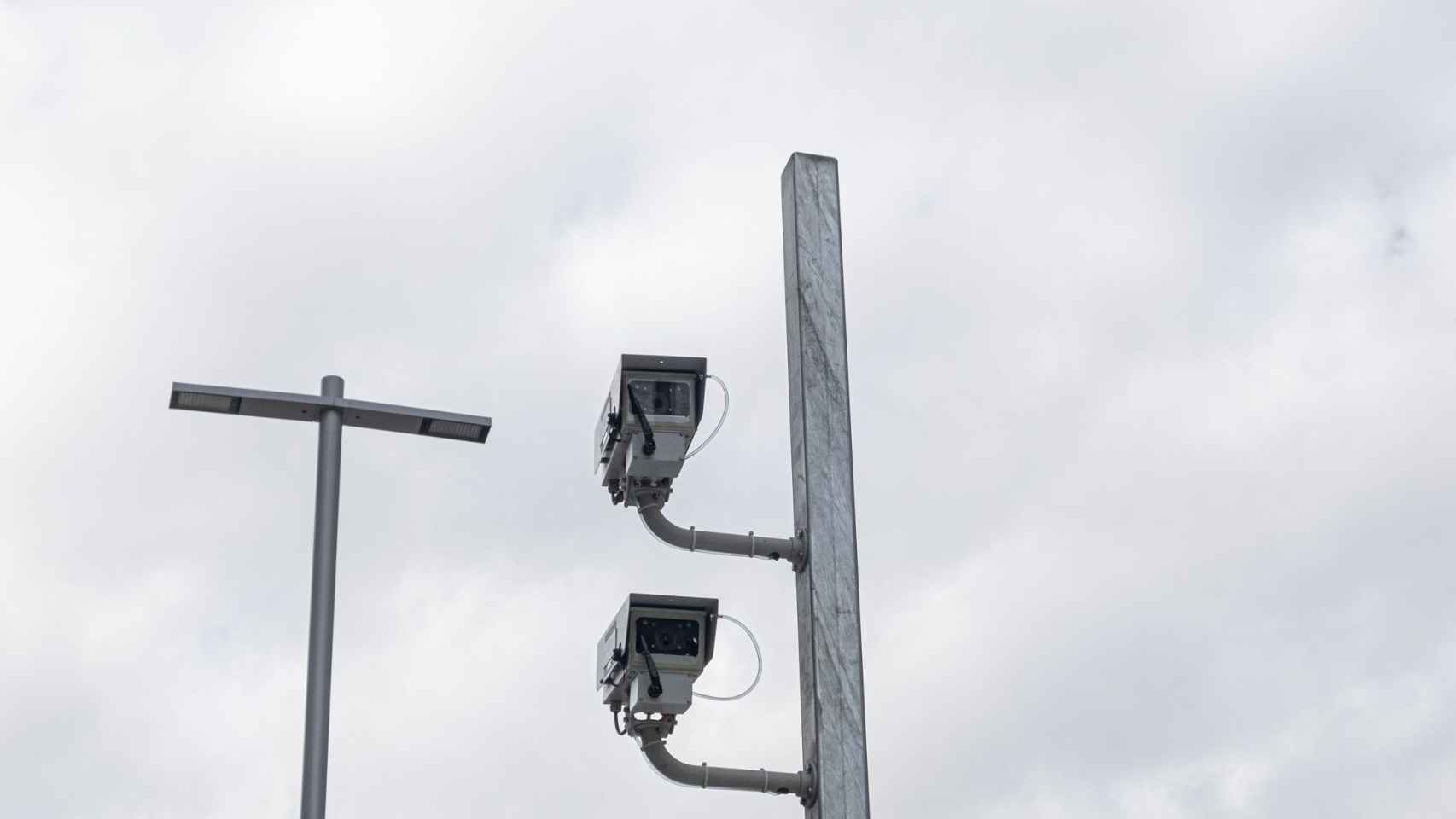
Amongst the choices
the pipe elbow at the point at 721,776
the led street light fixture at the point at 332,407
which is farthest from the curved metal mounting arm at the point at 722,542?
the led street light fixture at the point at 332,407

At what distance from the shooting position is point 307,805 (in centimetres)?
1052

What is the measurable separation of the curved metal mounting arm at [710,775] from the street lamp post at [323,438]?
1791mm

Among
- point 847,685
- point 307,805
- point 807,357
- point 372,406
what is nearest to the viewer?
point 847,685

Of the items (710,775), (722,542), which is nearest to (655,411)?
(722,542)

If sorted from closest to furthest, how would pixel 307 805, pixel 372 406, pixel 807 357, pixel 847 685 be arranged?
pixel 847 685, pixel 807 357, pixel 307 805, pixel 372 406

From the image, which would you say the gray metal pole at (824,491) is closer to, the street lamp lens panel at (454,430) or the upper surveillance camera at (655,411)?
the upper surveillance camera at (655,411)

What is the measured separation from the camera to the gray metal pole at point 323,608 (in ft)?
34.8

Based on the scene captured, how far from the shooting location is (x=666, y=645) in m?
10.0

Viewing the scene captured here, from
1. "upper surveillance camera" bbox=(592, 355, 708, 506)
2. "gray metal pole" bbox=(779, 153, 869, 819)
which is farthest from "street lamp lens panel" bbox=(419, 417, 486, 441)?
"gray metal pole" bbox=(779, 153, 869, 819)

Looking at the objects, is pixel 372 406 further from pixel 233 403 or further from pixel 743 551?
pixel 743 551

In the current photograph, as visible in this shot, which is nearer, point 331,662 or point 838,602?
point 838,602

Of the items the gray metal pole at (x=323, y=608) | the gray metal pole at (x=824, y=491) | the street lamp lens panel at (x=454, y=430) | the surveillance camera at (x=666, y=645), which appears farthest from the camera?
the street lamp lens panel at (x=454, y=430)

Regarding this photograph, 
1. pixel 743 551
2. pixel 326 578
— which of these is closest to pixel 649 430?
pixel 743 551

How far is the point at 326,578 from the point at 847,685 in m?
3.41
